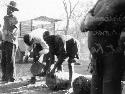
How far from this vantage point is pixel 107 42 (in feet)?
11.5

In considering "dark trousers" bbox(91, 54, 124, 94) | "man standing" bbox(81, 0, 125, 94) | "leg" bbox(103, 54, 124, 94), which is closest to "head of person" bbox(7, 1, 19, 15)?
"man standing" bbox(81, 0, 125, 94)

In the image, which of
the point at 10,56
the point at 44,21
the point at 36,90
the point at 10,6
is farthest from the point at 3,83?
the point at 44,21

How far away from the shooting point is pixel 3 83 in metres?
9.59

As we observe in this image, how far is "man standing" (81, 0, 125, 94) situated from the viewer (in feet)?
10.6

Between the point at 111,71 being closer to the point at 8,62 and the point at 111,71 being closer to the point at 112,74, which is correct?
the point at 112,74

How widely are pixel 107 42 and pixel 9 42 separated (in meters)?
6.56

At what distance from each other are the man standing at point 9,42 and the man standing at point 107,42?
6025 mm

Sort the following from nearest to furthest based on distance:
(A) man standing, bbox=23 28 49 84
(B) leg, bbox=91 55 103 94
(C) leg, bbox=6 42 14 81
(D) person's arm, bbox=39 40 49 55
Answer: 1. (B) leg, bbox=91 55 103 94
2. (A) man standing, bbox=23 28 49 84
3. (D) person's arm, bbox=39 40 49 55
4. (C) leg, bbox=6 42 14 81

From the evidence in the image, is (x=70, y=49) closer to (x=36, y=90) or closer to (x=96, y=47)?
(x=36, y=90)

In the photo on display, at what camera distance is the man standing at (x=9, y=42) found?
9.38 metres

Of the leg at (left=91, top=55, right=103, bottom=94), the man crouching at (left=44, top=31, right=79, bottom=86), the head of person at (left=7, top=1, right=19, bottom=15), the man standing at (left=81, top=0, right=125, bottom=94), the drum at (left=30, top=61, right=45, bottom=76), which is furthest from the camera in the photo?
the drum at (left=30, top=61, right=45, bottom=76)

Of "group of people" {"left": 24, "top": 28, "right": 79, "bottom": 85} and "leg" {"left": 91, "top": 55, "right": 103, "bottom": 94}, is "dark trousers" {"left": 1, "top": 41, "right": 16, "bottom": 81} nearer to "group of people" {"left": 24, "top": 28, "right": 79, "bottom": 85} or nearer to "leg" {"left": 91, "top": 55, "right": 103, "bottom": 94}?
"group of people" {"left": 24, "top": 28, "right": 79, "bottom": 85}

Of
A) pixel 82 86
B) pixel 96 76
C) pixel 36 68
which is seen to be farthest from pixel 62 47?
pixel 96 76

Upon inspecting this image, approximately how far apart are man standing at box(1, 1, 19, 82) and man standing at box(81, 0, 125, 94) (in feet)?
19.8
